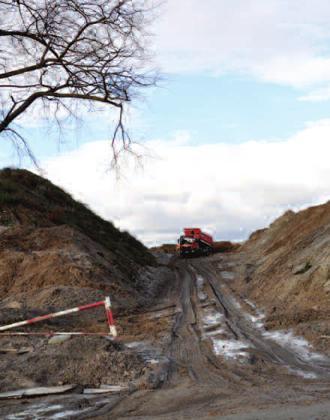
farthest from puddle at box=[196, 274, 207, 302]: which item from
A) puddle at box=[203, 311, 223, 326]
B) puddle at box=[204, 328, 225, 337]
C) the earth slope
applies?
puddle at box=[204, 328, 225, 337]

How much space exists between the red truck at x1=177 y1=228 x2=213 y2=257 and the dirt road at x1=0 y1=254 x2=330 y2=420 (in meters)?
27.6

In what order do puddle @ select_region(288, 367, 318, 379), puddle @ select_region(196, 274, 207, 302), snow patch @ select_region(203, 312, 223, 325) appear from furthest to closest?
puddle @ select_region(196, 274, 207, 302), snow patch @ select_region(203, 312, 223, 325), puddle @ select_region(288, 367, 318, 379)

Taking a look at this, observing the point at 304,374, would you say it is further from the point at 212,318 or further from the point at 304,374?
the point at 212,318

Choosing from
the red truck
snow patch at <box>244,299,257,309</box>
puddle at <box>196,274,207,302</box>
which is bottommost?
snow patch at <box>244,299,257,309</box>

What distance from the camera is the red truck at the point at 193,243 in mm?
43750

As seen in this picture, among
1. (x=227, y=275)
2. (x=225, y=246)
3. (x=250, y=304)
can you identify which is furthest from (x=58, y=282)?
(x=225, y=246)

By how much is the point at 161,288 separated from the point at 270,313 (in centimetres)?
856

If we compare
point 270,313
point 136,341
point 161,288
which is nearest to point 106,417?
point 136,341

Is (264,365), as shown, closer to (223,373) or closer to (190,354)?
(223,373)

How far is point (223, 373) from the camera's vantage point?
957 centimetres

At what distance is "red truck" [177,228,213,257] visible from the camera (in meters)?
43.8

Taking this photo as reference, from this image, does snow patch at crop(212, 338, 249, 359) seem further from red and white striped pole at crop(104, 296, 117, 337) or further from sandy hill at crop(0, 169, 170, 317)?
sandy hill at crop(0, 169, 170, 317)

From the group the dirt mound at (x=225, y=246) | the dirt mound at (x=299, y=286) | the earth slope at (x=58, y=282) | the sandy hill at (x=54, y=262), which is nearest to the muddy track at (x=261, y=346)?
the dirt mound at (x=299, y=286)

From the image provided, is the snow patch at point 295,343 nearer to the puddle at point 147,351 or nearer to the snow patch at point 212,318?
the snow patch at point 212,318
